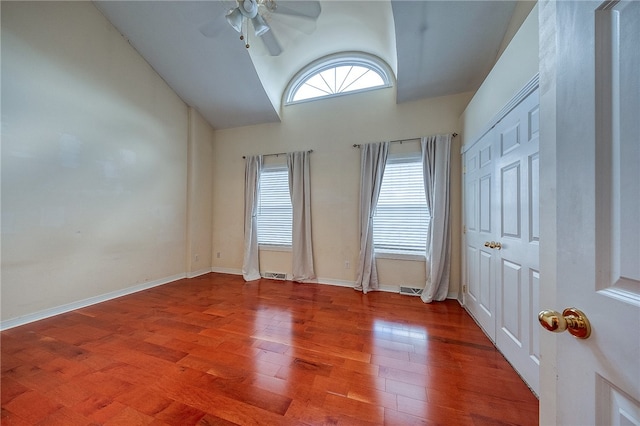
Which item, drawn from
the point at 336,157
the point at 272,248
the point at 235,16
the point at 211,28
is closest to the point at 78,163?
the point at 211,28

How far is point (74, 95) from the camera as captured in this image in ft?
8.75

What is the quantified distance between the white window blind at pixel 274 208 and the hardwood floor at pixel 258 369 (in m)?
1.52

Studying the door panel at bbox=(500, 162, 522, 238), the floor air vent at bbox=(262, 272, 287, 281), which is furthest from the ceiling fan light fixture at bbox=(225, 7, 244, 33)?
the floor air vent at bbox=(262, 272, 287, 281)

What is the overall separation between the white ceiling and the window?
3.39 feet

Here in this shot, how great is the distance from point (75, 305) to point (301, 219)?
3.00 metres

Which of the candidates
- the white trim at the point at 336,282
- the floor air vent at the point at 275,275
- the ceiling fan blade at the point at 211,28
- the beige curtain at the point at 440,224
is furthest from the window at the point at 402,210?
the ceiling fan blade at the point at 211,28

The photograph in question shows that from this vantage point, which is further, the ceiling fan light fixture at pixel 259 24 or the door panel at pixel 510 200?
the ceiling fan light fixture at pixel 259 24

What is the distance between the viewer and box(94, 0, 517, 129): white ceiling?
2418mm

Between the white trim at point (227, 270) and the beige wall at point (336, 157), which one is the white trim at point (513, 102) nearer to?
the beige wall at point (336, 157)

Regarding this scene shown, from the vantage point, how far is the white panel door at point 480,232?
212cm

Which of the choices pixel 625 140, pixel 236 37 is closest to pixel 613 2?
pixel 625 140

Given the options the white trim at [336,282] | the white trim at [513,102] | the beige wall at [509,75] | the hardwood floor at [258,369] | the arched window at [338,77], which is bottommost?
the hardwood floor at [258,369]

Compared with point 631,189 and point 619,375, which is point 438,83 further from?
point 619,375

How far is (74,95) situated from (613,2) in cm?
428
